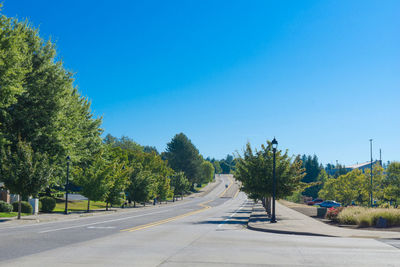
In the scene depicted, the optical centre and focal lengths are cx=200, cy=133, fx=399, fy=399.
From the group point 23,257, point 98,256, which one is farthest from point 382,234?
point 23,257

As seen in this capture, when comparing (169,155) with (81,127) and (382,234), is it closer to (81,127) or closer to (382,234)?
(81,127)

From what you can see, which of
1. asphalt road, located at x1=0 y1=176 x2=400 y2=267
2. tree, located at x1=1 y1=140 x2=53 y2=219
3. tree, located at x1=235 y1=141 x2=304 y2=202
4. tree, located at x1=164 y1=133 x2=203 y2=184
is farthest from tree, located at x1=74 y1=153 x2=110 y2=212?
tree, located at x1=164 y1=133 x2=203 y2=184

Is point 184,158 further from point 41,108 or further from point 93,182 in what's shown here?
point 41,108

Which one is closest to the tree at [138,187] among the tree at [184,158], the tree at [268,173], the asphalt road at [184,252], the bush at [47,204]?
the bush at [47,204]

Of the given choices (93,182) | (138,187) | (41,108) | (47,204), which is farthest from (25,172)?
(138,187)

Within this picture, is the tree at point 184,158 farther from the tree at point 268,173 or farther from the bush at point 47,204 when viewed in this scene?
the tree at point 268,173

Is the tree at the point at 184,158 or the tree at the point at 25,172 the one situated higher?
the tree at the point at 184,158

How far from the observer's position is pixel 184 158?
141750 millimetres

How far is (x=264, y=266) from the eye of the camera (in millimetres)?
10102

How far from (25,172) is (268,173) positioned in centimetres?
1821

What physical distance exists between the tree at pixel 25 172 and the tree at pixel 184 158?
366ft

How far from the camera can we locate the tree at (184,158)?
141m

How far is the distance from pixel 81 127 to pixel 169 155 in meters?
101

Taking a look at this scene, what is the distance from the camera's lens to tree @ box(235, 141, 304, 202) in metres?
31.1
